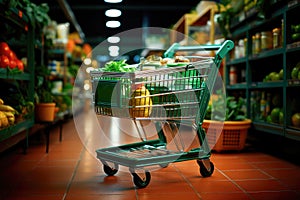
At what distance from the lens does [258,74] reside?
4.86 metres

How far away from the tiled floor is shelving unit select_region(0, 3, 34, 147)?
0.29 m

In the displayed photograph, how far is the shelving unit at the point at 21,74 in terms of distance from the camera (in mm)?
3121

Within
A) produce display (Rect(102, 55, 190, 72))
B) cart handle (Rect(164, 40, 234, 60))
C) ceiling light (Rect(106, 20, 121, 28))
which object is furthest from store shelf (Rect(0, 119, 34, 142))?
ceiling light (Rect(106, 20, 121, 28))

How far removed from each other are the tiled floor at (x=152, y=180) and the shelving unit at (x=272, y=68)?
0.45 meters

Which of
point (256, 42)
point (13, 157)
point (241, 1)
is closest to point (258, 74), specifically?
point (256, 42)

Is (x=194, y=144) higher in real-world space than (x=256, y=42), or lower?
lower

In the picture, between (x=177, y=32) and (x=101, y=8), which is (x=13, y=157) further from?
(x=101, y=8)

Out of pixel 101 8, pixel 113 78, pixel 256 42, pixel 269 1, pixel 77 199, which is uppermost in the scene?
pixel 101 8

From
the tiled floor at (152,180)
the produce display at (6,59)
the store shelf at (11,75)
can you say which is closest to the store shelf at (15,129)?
the tiled floor at (152,180)

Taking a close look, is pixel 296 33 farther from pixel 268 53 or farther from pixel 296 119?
pixel 296 119

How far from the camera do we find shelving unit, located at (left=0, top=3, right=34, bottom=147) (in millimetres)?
3121

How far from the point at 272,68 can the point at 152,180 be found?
2739 millimetres

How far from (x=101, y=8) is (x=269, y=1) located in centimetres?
907

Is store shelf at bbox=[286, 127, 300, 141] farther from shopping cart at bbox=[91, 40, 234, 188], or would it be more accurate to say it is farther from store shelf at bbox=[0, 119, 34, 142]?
store shelf at bbox=[0, 119, 34, 142]
